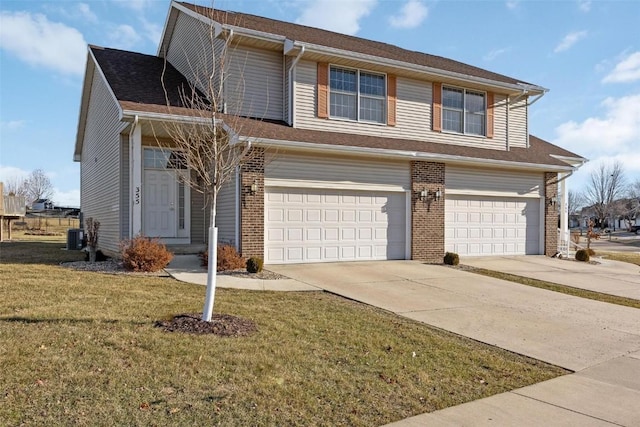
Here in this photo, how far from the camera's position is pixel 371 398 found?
174 inches

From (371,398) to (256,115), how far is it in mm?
10808

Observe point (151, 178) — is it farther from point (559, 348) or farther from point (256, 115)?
point (559, 348)

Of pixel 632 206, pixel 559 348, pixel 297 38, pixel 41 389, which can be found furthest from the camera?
pixel 632 206

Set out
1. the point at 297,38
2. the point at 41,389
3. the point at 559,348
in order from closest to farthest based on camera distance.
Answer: the point at 41,389
the point at 559,348
the point at 297,38

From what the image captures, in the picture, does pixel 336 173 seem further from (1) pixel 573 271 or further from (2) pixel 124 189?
(1) pixel 573 271

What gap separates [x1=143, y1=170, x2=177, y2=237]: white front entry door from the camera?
14.0 m

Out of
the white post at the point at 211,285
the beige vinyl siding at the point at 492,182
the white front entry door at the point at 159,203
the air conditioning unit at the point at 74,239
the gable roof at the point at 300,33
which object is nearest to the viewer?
the white post at the point at 211,285

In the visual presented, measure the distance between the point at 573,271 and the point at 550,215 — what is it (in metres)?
3.46

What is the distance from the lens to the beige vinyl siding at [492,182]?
15.4m

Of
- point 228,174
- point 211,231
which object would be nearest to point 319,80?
point 228,174

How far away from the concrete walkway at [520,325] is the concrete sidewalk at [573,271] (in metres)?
0.19

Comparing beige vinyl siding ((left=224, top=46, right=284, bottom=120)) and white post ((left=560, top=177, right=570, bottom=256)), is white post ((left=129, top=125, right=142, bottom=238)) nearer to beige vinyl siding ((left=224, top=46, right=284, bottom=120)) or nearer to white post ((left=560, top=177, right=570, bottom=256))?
beige vinyl siding ((left=224, top=46, right=284, bottom=120))

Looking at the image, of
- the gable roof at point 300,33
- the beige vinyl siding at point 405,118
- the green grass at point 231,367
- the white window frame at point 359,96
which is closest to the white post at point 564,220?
the beige vinyl siding at point 405,118

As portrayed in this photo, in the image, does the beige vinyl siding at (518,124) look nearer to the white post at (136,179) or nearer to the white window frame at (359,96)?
the white window frame at (359,96)
